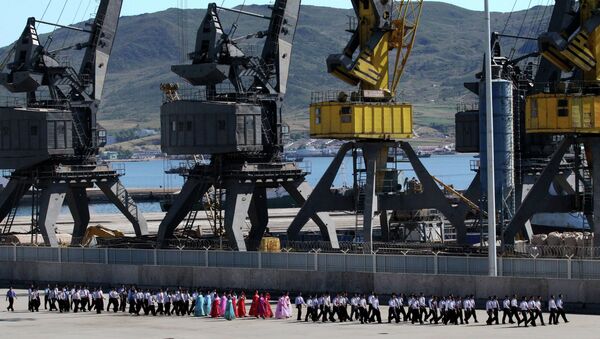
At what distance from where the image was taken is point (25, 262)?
2992 inches

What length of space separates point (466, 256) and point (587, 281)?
6868 millimetres

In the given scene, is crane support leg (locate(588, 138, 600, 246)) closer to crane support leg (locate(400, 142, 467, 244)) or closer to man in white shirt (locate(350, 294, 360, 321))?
crane support leg (locate(400, 142, 467, 244))

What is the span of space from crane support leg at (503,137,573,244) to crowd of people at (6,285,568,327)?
1097cm

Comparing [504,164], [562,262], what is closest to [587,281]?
[562,262]

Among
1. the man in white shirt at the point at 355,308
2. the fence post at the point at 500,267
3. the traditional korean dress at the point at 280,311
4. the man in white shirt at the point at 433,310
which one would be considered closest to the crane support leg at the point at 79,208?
the traditional korean dress at the point at 280,311

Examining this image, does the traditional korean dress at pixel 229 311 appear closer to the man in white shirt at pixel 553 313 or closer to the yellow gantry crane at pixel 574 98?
the man in white shirt at pixel 553 313

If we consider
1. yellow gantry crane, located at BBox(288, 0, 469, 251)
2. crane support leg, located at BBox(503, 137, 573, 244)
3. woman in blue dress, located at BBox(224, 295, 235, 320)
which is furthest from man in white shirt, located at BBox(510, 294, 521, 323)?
yellow gantry crane, located at BBox(288, 0, 469, 251)

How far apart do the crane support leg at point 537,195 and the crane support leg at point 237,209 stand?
44.6ft

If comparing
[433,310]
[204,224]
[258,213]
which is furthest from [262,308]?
[204,224]

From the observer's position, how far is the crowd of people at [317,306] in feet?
184

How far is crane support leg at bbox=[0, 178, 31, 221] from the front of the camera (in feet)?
280

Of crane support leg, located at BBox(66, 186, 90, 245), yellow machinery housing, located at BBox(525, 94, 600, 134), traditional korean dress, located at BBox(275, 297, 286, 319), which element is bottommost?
traditional korean dress, located at BBox(275, 297, 286, 319)

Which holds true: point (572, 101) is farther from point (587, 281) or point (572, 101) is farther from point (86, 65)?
point (86, 65)

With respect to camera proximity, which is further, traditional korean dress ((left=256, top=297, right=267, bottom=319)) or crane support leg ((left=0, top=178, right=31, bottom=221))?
crane support leg ((left=0, top=178, right=31, bottom=221))
